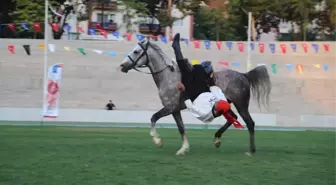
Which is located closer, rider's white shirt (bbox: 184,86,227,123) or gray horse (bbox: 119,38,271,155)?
rider's white shirt (bbox: 184,86,227,123)

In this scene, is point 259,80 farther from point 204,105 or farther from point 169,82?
point 204,105

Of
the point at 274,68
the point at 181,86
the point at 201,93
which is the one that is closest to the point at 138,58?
the point at 181,86

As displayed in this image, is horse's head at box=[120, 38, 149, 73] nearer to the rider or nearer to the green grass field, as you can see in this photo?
the rider

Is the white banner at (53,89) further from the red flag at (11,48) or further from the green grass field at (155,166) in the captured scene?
the red flag at (11,48)

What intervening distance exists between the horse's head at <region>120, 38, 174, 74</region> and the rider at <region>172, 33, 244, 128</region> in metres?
0.59

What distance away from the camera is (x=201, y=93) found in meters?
11.3

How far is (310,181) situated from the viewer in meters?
8.56

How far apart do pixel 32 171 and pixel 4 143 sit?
5.04m

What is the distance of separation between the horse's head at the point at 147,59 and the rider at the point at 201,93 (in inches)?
23.2

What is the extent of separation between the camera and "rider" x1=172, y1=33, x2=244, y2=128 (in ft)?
35.7

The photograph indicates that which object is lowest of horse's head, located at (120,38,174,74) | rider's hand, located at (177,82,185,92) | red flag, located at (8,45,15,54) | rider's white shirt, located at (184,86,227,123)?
rider's white shirt, located at (184,86,227,123)

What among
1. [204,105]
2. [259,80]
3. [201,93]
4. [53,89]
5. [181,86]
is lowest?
[53,89]

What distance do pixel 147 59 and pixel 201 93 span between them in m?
1.61

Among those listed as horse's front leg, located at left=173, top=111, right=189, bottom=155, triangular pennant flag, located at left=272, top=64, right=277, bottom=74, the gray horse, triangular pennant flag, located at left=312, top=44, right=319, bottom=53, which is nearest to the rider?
the gray horse
